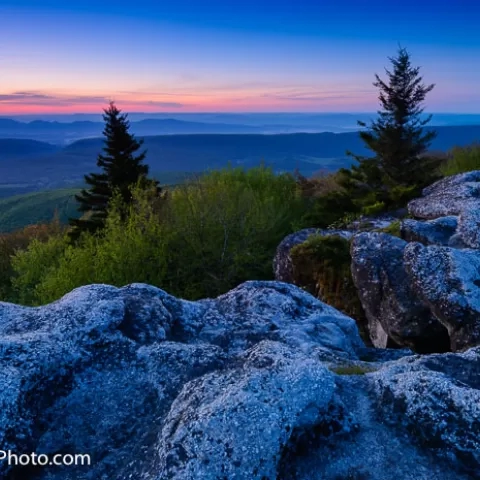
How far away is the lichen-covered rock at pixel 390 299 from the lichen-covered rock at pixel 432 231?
0.69 metres

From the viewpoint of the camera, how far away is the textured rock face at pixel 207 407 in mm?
5148

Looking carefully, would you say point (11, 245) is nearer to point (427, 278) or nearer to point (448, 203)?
point (448, 203)

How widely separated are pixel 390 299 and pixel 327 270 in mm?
4774

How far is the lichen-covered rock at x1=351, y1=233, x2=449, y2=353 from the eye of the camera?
40.0 ft

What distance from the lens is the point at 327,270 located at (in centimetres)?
1770

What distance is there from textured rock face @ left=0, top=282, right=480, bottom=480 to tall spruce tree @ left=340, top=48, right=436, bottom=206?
2868 centimetres

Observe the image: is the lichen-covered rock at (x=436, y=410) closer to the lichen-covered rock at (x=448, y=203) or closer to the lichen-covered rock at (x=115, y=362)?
the lichen-covered rock at (x=115, y=362)

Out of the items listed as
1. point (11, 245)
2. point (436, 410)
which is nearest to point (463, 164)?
point (436, 410)

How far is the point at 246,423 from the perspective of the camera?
16.9ft

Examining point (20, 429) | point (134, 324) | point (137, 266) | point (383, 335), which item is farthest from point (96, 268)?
point (20, 429)

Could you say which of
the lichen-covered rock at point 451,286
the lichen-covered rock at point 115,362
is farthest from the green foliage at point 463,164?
the lichen-covered rock at point 115,362

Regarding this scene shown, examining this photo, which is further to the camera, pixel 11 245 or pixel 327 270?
pixel 11 245

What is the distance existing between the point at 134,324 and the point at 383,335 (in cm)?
852

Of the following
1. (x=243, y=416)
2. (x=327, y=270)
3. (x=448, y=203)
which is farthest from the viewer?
(x=327, y=270)
